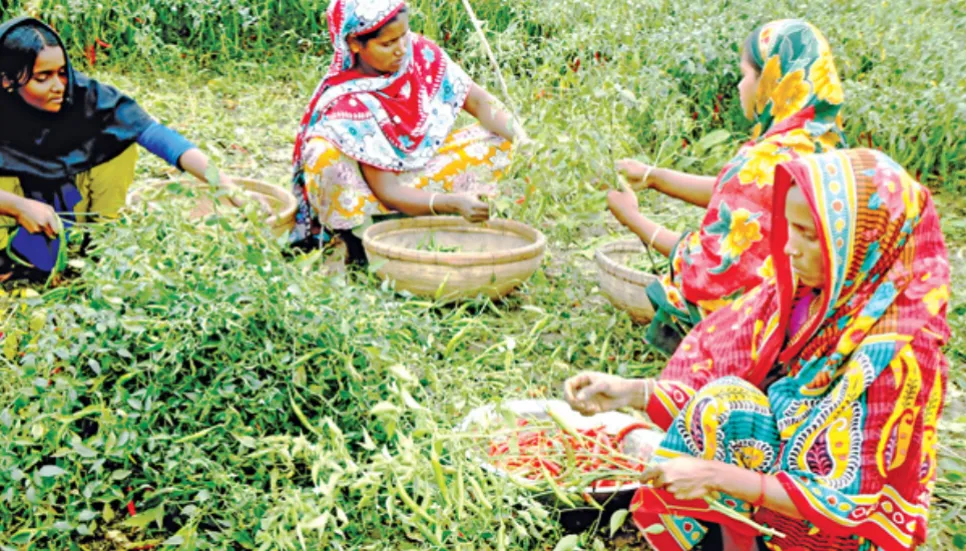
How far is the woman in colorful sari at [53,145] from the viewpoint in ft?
10.6

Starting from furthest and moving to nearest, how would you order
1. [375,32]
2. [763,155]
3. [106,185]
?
1. [375,32]
2. [106,185]
3. [763,155]

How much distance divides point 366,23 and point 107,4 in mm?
3123

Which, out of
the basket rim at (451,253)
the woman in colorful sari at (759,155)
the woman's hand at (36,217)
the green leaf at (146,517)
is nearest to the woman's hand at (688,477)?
the woman in colorful sari at (759,155)

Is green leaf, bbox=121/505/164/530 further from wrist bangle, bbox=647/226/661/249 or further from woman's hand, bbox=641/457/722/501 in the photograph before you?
wrist bangle, bbox=647/226/661/249

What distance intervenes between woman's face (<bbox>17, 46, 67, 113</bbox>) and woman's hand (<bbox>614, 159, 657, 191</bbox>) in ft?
6.19

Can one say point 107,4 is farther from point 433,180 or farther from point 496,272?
point 496,272

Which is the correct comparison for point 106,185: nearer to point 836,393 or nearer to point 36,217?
point 36,217

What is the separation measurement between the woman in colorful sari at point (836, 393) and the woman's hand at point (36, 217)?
6.35ft

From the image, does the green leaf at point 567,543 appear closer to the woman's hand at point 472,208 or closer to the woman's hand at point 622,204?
the woman's hand at point 622,204

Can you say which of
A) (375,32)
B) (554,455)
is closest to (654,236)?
(554,455)

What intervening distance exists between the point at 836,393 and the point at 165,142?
2493mm

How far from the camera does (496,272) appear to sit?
3.40 m

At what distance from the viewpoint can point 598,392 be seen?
6.81ft

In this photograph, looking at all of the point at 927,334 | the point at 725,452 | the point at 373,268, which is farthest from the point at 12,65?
the point at 927,334
